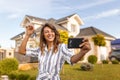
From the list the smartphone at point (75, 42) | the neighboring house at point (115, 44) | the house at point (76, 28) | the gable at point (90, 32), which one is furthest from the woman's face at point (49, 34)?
the gable at point (90, 32)

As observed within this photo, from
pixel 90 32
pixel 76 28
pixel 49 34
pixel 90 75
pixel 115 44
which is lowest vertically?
pixel 90 75

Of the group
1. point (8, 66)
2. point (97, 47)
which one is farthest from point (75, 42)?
point (97, 47)

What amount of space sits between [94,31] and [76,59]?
3235 centimetres

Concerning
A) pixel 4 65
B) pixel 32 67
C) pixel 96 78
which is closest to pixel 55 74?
pixel 96 78

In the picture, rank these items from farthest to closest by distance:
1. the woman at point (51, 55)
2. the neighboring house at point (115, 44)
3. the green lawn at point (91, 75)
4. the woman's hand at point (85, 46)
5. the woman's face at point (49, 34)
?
the neighboring house at point (115, 44), the green lawn at point (91, 75), the woman's face at point (49, 34), the woman at point (51, 55), the woman's hand at point (85, 46)

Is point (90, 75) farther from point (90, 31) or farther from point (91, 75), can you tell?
point (90, 31)

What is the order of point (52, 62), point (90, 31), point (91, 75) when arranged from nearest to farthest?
point (52, 62) < point (91, 75) < point (90, 31)

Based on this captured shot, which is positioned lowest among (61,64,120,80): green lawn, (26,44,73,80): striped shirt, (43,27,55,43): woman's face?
(61,64,120,80): green lawn

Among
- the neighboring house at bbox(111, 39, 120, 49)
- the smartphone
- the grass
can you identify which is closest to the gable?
the neighboring house at bbox(111, 39, 120, 49)

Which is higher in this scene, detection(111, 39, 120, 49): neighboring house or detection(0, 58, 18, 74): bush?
detection(111, 39, 120, 49): neighboring house

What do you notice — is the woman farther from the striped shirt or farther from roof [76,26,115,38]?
roof [76,26,115,38]

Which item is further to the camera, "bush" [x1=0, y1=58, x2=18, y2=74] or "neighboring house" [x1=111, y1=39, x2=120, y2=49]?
"neighboring house" [x1=111, y1=39, x2=120, y2=49]

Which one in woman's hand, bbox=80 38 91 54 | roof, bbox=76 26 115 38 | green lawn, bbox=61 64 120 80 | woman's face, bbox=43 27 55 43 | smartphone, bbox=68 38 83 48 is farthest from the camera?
roof, bbox=76 26 115 38

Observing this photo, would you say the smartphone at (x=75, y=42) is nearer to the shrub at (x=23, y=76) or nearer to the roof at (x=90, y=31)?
the shrub at (x=23, y=76)
